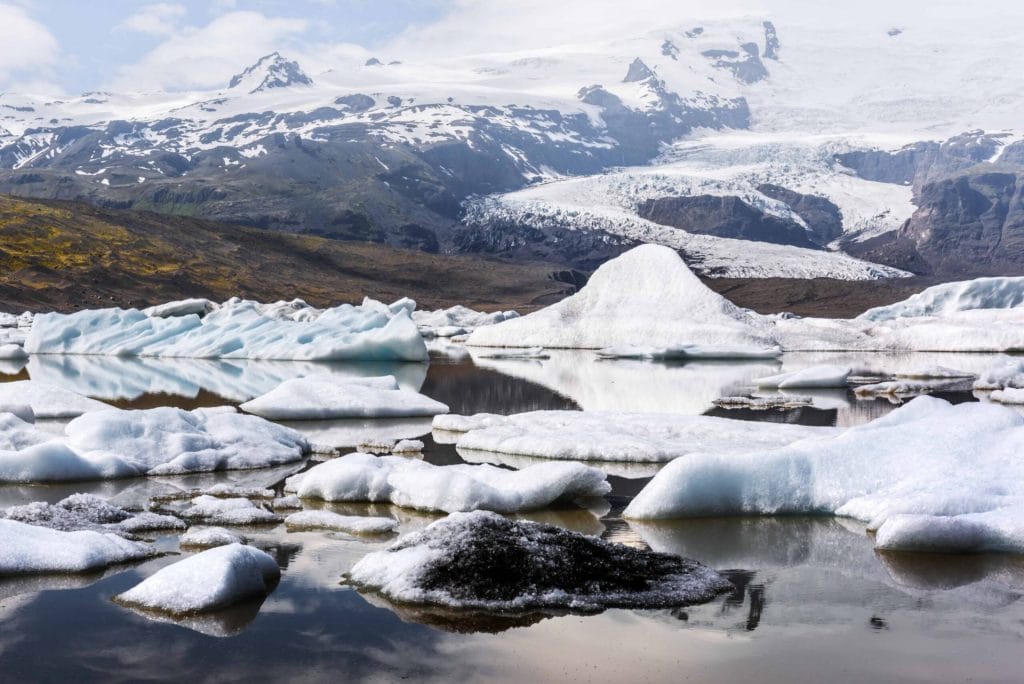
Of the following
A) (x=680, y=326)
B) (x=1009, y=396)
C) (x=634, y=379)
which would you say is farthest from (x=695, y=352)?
(x=1009, y=396)

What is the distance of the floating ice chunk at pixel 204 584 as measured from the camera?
5855 millimetres

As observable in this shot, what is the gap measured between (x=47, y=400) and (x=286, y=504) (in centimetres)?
780

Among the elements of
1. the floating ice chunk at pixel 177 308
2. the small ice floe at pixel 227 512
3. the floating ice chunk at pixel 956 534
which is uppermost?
the floating ice chunk at pixel 956 534

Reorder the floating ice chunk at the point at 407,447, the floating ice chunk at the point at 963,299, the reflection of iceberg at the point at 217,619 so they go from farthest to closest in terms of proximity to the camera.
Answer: the floating ice chunk at the point at 963,299, the floating ice chunk at the point at 407,447, the reflection of iceberg at the point at 217,619

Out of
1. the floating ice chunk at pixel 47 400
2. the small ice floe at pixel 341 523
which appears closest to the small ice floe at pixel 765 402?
the floating ice chunk at pixel 47 400

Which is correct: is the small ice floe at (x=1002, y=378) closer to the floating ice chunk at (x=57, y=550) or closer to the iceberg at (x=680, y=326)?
the iceberg at (x=680, y=326)

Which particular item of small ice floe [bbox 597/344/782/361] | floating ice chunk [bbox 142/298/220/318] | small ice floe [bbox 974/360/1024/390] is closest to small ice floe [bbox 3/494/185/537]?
small ice floe [bbox 974/360/1024/390]

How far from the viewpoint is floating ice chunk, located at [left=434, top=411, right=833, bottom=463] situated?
11.1 metres

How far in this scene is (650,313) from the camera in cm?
3272

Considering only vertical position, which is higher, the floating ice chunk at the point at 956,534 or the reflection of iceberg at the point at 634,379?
the floating ice chunk at the point at 956,534

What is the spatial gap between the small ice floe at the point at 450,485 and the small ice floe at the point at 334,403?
5763 mm

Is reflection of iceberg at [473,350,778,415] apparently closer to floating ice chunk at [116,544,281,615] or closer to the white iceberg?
the white iceberg

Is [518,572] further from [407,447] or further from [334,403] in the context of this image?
[334,403]

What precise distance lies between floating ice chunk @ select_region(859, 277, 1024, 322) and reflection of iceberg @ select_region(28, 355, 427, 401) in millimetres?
25237
